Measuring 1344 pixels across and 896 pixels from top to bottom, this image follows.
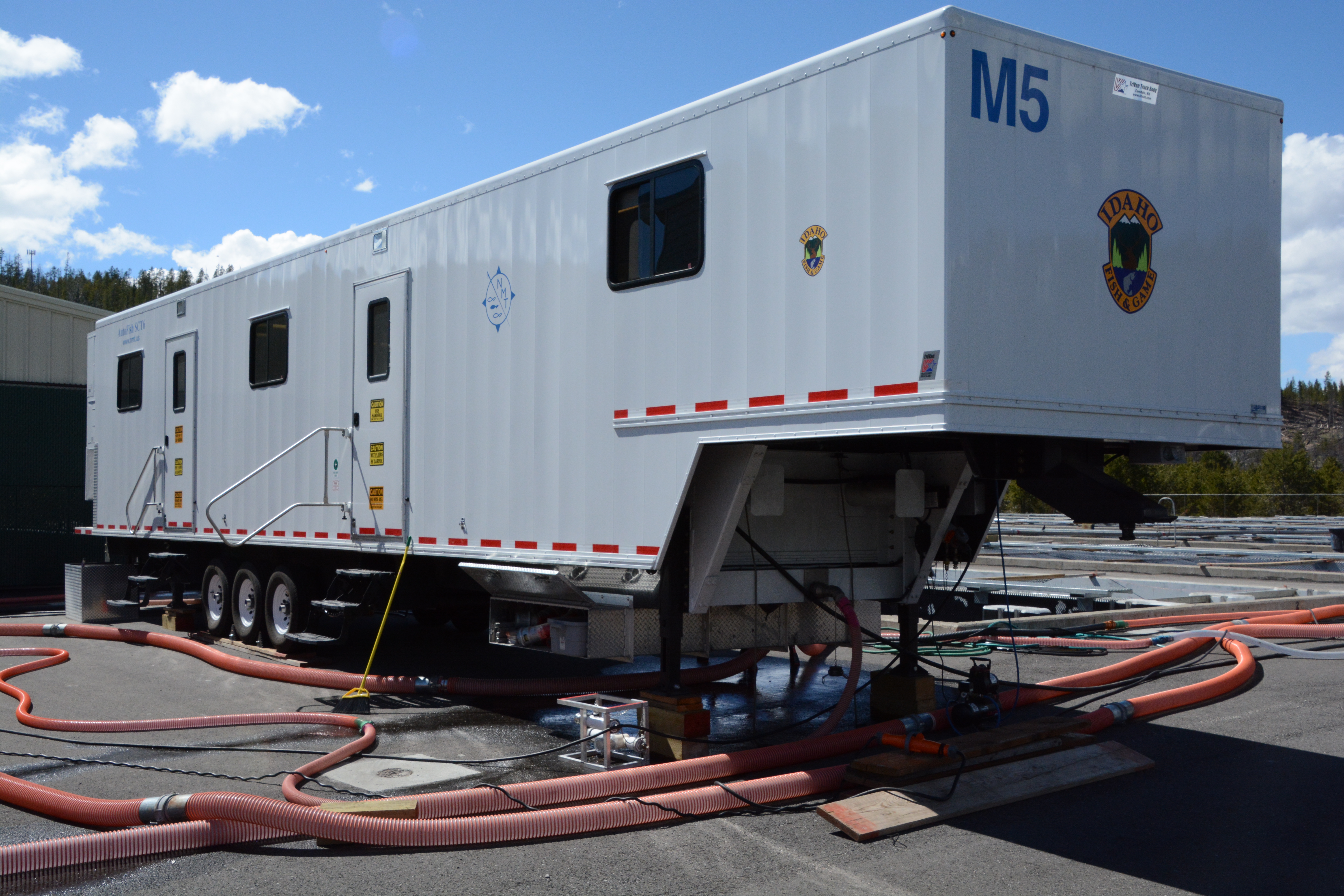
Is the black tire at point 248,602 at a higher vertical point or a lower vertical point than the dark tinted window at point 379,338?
lower

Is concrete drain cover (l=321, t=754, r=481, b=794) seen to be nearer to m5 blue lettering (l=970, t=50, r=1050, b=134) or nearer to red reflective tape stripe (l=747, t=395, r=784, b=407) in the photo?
red reflective tape stripe (l=747, t=395, r=784, b=407)

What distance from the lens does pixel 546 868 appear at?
4.84 metres

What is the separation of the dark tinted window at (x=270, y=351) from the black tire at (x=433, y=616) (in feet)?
9.42

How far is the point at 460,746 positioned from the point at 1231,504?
4973 centimetres

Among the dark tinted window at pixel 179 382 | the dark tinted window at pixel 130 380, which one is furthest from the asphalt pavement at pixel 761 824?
the dark tinted window at pixel 130 380

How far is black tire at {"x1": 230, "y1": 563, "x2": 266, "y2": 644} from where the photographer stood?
11.3m

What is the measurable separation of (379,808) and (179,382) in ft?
30.4

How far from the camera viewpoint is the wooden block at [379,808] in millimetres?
5293

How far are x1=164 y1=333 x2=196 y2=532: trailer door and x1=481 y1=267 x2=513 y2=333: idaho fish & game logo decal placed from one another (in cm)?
605

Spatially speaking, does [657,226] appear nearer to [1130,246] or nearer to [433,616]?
[1130,246]

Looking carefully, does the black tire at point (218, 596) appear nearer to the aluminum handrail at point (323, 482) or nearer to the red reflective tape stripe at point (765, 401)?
the aluminum handrail at point (323, 482)

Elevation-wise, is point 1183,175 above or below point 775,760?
above

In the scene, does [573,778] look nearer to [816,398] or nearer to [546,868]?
[546,868]

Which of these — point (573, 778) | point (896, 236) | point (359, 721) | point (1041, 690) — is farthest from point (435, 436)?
point (1041, 690)
